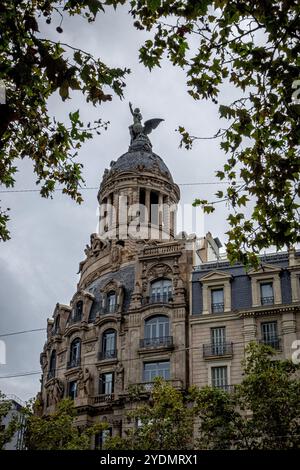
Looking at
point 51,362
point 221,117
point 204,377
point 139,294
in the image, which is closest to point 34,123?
point 221,117

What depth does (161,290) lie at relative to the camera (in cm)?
4116

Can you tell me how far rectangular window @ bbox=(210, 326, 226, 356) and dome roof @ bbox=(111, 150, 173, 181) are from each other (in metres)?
19.1

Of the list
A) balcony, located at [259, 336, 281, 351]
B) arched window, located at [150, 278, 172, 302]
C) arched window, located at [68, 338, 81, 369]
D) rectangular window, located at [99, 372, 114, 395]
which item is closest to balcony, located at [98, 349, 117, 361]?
rectangular window, located at [99, 372, 114, 395]

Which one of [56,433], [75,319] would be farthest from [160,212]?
[56,433]

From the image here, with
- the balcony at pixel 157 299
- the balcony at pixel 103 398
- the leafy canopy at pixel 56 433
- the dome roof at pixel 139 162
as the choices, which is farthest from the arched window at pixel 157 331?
the dome roof at pixel 139 162

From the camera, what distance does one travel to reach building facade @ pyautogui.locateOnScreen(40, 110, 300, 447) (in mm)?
36125

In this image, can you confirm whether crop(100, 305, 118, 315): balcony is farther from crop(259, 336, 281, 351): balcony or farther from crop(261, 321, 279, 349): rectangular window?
crop(259, 336, 281, 351): balcony

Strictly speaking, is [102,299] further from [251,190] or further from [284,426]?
[251,190]

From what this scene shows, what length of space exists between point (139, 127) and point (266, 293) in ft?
84.5

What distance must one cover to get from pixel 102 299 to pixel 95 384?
6104 millimetres

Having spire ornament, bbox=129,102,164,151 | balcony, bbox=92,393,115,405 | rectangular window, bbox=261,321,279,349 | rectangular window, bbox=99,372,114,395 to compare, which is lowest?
balcony, bbox=92,393,115,405

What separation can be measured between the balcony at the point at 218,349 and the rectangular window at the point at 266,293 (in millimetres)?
3332

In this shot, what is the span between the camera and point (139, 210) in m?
50.5

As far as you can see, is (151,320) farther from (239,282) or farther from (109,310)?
(239,282)
